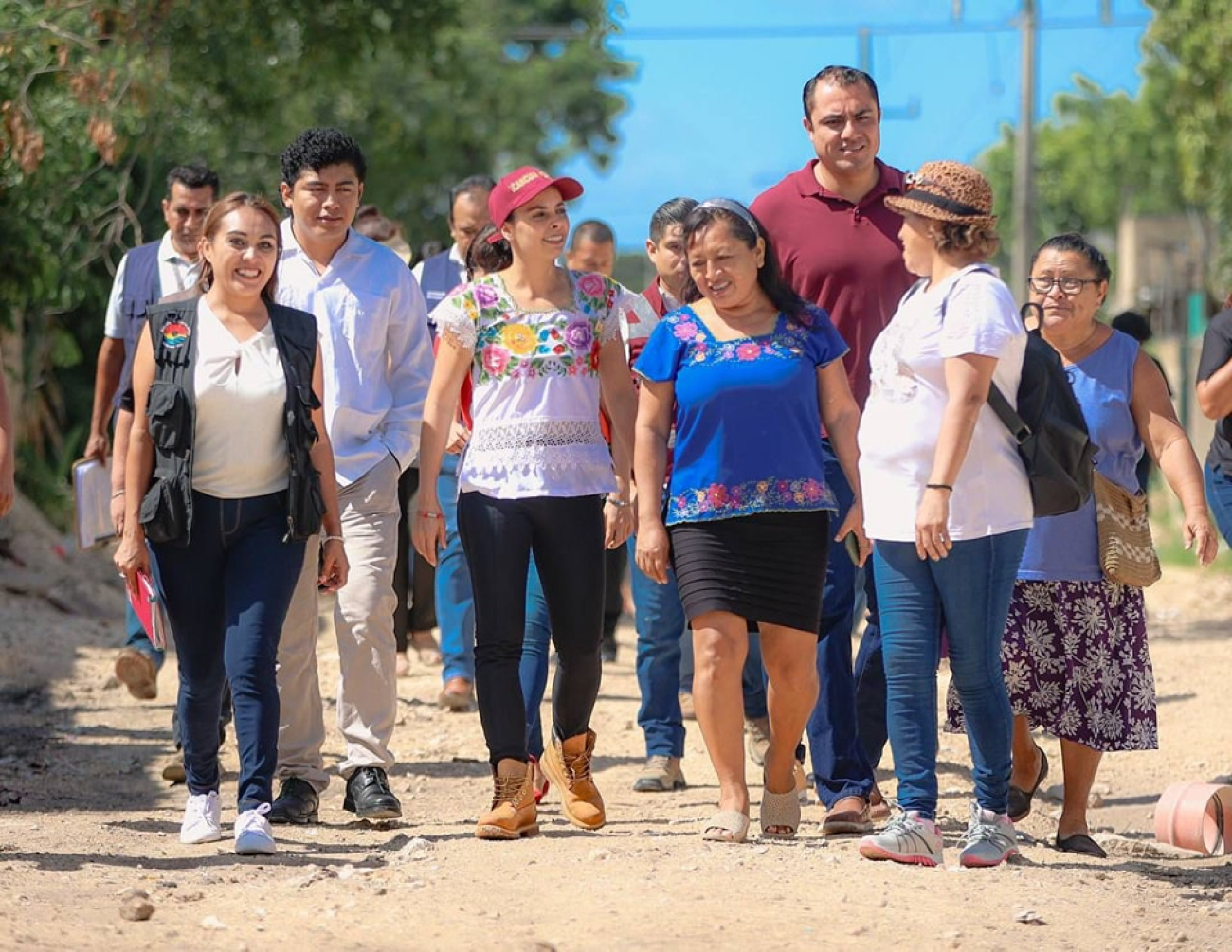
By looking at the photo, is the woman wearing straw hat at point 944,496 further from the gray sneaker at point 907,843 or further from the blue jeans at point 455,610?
the blue jeans at point 455,610

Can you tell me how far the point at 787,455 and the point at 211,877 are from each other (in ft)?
6.82

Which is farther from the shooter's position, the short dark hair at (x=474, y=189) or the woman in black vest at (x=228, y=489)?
the short dark hair at (x=474, y=189)

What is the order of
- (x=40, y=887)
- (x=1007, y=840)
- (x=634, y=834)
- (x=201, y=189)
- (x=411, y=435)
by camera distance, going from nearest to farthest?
(x=40, y=887), (x=1007, y=840), (x=634, y=834), (x=411, y=435), (x=201, y=189)

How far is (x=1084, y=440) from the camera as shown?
20.0 ft

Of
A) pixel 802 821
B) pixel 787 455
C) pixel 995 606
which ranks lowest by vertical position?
pixel 802 821

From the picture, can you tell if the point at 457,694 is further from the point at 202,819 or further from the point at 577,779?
the point at 202,819

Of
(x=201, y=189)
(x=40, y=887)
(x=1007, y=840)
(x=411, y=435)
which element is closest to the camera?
(x=40, y=887)

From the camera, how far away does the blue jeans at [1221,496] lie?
26.0 feet

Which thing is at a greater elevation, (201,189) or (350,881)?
(201,189)

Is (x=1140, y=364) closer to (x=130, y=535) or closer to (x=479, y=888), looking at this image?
(x=479, y=888)

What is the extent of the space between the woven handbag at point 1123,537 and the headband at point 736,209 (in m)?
1.54

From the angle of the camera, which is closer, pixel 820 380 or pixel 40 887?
pixel 40 887

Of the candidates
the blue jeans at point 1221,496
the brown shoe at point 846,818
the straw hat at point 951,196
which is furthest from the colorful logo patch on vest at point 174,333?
the blue jeans at point 1221,496

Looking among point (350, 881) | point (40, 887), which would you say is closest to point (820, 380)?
point (350, 881)
